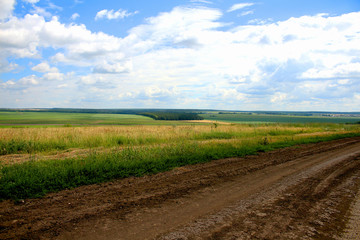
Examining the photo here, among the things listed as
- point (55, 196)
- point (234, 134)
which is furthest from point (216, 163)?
point (234, 134)

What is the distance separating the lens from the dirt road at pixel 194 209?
4.24 meters

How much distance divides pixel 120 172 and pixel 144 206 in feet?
9.77

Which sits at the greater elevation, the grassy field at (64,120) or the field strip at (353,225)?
the field strip at (353,225)

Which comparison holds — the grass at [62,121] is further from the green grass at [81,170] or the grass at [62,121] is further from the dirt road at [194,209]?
the dirt road at [194,209]

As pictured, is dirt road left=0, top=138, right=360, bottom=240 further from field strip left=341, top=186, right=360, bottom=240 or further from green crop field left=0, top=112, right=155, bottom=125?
green crop field left=0, top=112, right=155, bottom=125

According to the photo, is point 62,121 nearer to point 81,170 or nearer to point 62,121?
point 62,121

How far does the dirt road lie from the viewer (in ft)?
13.9

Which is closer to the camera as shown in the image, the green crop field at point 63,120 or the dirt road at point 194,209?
the dirt road at point 194,209

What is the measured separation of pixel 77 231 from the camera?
4258 millimetres

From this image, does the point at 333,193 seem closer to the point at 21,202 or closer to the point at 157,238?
the point at 157,238

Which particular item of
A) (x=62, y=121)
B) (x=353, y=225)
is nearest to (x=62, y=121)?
(x=62, y=121)

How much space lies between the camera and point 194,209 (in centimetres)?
531

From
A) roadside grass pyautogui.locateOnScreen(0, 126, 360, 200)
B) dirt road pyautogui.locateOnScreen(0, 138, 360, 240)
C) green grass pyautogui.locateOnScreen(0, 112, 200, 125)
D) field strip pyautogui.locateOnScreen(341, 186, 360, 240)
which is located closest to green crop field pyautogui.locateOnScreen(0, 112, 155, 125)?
green grass pyautogui.locateOnScreen(0, 112, 200, 125)

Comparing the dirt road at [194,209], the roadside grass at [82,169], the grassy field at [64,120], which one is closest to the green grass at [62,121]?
the grassy field at [64,120]
